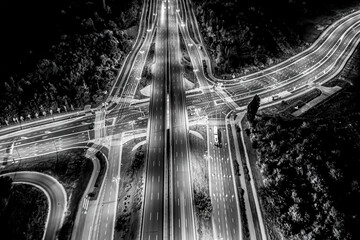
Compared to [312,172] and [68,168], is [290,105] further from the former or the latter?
[68,168]

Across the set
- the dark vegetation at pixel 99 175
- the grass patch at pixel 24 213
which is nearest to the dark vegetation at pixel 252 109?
the dark vegetation at pixel 99 175

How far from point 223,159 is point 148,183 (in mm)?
31547

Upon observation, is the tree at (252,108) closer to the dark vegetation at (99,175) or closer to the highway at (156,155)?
the highway at (156,155)

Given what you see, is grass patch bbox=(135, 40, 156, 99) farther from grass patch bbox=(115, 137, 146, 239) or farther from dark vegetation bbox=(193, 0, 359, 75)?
Answer: dark vegetation bbox=(193, 0, 359, 75)

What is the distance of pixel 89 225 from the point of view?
2852 inches

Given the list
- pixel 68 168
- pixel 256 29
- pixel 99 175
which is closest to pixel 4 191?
pixel 68 168

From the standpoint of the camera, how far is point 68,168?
88.4 m

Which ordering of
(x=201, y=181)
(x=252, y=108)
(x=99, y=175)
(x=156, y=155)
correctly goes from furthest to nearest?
(x=252, y=108) < (x=156, y=155) < (x=99, y=175) < (x=201, y=181)

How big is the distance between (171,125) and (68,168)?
150ft

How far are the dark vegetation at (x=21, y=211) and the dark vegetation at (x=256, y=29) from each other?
10719 centimetres

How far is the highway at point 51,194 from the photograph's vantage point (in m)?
72.1

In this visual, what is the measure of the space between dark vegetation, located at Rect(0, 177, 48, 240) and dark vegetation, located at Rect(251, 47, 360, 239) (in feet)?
246

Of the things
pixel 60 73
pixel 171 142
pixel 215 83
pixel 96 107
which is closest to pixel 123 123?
pixel 96 107

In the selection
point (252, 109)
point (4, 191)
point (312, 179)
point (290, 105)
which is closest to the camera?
point (312, 179)
